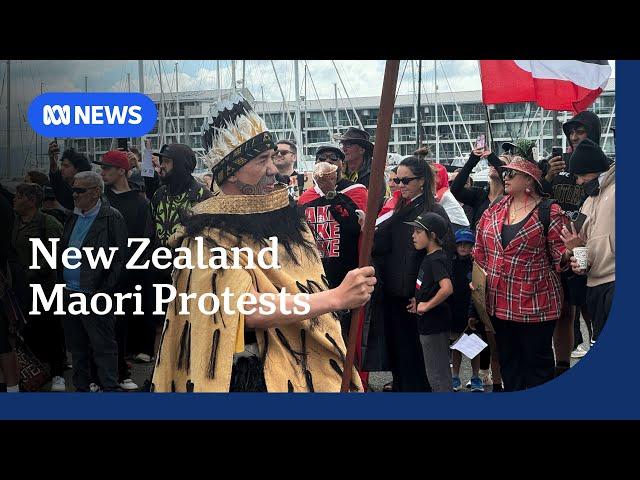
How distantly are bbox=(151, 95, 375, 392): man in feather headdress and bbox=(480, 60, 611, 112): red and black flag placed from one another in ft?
3.57

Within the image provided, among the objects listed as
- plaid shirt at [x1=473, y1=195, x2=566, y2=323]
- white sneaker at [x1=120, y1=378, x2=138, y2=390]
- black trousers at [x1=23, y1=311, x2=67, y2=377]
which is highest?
plaid shirt at [x1=473, y1=195, x2=566, y2=323]

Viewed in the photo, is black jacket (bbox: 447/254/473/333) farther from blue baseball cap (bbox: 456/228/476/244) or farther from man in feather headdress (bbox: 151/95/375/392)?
man in feather headdress (bbox: 151/95/375/392)

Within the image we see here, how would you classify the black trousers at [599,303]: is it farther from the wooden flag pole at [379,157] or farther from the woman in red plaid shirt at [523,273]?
the wooden flag pole at [379,157]

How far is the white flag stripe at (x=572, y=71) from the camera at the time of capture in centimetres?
529

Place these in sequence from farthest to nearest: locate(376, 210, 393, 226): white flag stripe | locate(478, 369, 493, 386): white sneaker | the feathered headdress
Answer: locate(478, 369, 493, 386): white sneaker
locate(376, 210, 393, 226): white flag stripe
the feathered headdress

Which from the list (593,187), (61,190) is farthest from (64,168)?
(593,187)

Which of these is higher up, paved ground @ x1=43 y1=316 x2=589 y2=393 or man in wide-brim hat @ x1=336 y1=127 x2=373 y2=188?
man in wide-brim hat @ x1=336 y1=127 x2=373 y2=188

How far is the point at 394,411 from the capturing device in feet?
17.8

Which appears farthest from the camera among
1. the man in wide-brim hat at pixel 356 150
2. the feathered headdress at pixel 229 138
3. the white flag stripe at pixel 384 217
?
the white flag stripe at pixel 384 217

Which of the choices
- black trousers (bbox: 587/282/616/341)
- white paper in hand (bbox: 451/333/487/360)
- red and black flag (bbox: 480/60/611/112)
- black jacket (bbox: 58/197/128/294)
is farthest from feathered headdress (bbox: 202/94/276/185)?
black trousers (bbox: 587/282/616/341)

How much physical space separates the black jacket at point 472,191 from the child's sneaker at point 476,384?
29.8 inches

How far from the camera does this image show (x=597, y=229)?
5.39 metres

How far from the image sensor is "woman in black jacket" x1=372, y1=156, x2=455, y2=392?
541 cm

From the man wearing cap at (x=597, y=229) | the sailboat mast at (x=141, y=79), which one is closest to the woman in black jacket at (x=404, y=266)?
the man wearing cap at (x=597, y=229)
